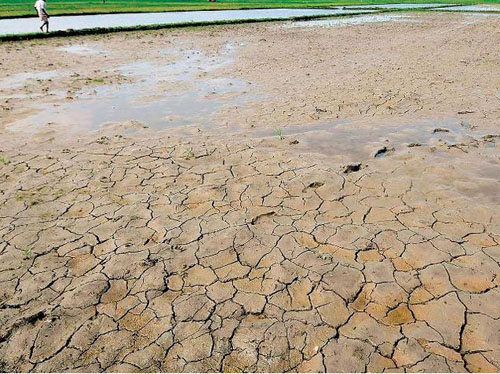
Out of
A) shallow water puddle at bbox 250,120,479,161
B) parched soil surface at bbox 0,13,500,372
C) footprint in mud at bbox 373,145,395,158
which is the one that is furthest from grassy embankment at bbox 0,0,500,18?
footprint in mud at bbox 373,145,395,158

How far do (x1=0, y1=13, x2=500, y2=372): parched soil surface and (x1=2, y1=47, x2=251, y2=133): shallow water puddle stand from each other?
273 millimetres

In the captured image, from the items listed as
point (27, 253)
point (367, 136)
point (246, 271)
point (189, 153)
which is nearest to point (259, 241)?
point (246, 271)

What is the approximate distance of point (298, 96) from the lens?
7812 millimetres

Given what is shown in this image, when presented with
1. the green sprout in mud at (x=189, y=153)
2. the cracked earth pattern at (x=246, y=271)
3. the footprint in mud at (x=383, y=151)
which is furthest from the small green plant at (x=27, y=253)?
the footprint in mud at (x=383, y=151)

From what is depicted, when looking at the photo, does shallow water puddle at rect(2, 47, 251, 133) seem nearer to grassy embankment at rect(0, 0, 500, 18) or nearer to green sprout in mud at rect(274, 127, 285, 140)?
green sprout in mud at rect(274, 127, 285, 140)

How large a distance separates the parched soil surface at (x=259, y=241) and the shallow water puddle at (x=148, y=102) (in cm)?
27

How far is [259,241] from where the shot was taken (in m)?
3.35

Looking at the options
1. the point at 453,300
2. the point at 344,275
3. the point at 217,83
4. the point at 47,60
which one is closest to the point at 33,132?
the point at 217,83

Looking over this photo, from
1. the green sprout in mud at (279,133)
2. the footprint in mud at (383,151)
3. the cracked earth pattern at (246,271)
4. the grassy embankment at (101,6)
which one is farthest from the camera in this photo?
the grassy embankment at (101,6)

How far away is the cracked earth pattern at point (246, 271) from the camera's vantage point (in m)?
2.35

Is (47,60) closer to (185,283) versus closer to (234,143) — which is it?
(234,143)

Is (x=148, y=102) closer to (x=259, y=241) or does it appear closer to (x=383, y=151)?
(x=383, y=151)

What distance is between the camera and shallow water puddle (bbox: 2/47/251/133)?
6.51m

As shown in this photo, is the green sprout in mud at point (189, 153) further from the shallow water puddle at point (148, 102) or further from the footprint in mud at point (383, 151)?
the footprint in mud at point (383, 151)
